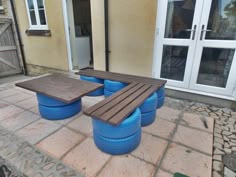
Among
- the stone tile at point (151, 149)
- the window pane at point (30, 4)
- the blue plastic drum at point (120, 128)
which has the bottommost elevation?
the stone tile at point (151, 149)

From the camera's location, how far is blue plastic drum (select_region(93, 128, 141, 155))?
5.15 ft

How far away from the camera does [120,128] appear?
1.50 metres

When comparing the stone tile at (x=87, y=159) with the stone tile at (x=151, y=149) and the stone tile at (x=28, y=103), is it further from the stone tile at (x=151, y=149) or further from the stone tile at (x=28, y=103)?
the stone tile at (x=28, y=103)

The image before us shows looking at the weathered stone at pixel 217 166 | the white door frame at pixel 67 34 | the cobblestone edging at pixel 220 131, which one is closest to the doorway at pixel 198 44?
the cobblestone edging at pixel 220 131

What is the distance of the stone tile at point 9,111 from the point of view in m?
2.38

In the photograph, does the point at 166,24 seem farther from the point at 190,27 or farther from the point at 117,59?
the point at 117,59

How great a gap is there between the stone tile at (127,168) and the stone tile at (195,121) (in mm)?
985

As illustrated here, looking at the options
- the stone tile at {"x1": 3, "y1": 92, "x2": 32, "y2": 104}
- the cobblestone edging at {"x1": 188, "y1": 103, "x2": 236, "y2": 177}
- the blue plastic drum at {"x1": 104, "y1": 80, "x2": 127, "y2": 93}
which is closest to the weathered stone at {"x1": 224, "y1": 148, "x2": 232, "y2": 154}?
the cobblestone edging at {"x1": 188, "y1": 103, "x2": 236, "y2": 177}

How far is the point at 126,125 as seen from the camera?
1.50 metres

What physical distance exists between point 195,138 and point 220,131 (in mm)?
444

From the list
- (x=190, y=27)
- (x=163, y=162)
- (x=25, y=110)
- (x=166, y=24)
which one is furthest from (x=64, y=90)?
(x=190, y=27)

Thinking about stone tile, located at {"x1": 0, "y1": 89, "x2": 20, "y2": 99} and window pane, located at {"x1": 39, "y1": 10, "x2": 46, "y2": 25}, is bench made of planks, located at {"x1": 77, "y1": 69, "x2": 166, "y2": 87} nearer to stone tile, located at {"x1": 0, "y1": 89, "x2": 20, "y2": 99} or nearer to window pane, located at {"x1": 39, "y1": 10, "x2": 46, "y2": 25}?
stone tile, located at {"x1": 0, "y1": 89, "x2": 20, "y2": 99}

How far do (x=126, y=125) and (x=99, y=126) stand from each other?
0.27 m

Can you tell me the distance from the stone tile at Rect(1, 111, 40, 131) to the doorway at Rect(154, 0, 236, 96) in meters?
2.32
